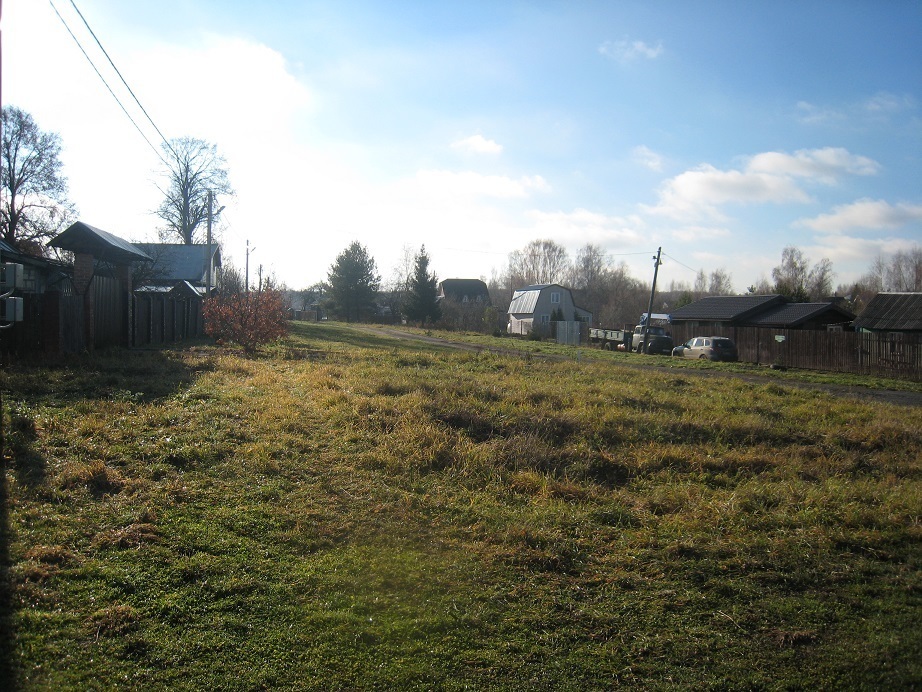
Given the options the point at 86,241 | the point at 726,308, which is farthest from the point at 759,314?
the point at 86,241

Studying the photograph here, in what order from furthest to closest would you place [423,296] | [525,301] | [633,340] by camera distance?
[525,301] < [423,296] < [633,340]

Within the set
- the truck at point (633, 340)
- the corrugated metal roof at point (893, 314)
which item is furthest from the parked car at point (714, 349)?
the corrugated metal roof at point (893, 314)

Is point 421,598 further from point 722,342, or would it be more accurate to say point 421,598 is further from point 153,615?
point 722,342

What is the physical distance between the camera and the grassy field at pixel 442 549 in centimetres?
334

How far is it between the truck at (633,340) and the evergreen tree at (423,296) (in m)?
16.1

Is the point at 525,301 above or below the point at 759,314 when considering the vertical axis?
above

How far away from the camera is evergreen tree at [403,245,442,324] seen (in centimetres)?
5747

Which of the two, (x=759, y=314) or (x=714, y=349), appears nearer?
(x=714, y=349)

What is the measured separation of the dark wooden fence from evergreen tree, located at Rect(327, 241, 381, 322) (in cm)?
4277

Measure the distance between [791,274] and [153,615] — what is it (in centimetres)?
9180

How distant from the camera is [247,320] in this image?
63.0 ft

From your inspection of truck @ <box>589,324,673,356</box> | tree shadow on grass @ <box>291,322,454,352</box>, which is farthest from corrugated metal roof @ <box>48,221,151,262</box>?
truck @ <box>589,324,673,356</box>

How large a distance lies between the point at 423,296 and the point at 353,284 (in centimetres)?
1293

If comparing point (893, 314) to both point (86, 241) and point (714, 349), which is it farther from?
point (86, 241)
